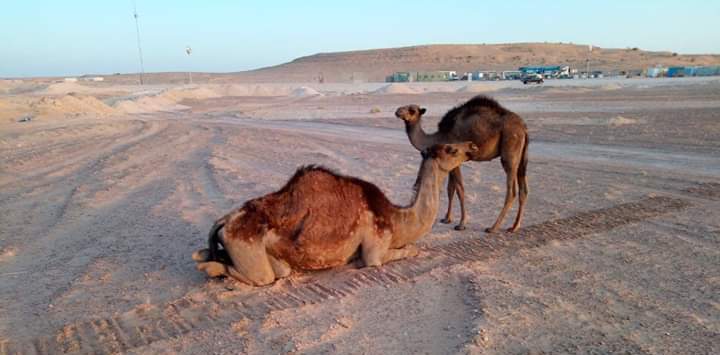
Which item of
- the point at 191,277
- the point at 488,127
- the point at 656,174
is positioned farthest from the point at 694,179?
the point at 191,277

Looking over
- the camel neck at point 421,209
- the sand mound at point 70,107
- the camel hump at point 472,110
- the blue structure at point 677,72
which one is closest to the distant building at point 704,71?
the blue structure at point 677,72

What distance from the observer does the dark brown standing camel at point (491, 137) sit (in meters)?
7.61

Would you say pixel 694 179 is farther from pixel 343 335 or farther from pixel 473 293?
pixel 343 335

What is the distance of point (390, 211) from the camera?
6.09 m

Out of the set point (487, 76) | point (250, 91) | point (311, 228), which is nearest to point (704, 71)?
point (487, 76)

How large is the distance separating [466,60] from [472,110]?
11756cm

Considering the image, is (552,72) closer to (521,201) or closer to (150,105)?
(150,105)

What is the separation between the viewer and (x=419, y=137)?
27.2 ft

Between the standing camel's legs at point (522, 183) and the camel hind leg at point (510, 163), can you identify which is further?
the standing camel's legs at point (522, 183)

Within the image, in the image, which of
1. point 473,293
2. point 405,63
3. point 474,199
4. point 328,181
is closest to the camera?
point 473,293

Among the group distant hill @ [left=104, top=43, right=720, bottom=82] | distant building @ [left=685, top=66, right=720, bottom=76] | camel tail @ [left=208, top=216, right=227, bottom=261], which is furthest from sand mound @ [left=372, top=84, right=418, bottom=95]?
distant hill @ [left=104, top=43, right=720, bottom=82]

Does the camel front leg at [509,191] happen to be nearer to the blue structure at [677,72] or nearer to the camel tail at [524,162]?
the camel tail at [524,162]

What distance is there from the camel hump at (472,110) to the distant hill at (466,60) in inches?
3630

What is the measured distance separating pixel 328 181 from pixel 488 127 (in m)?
2.98
